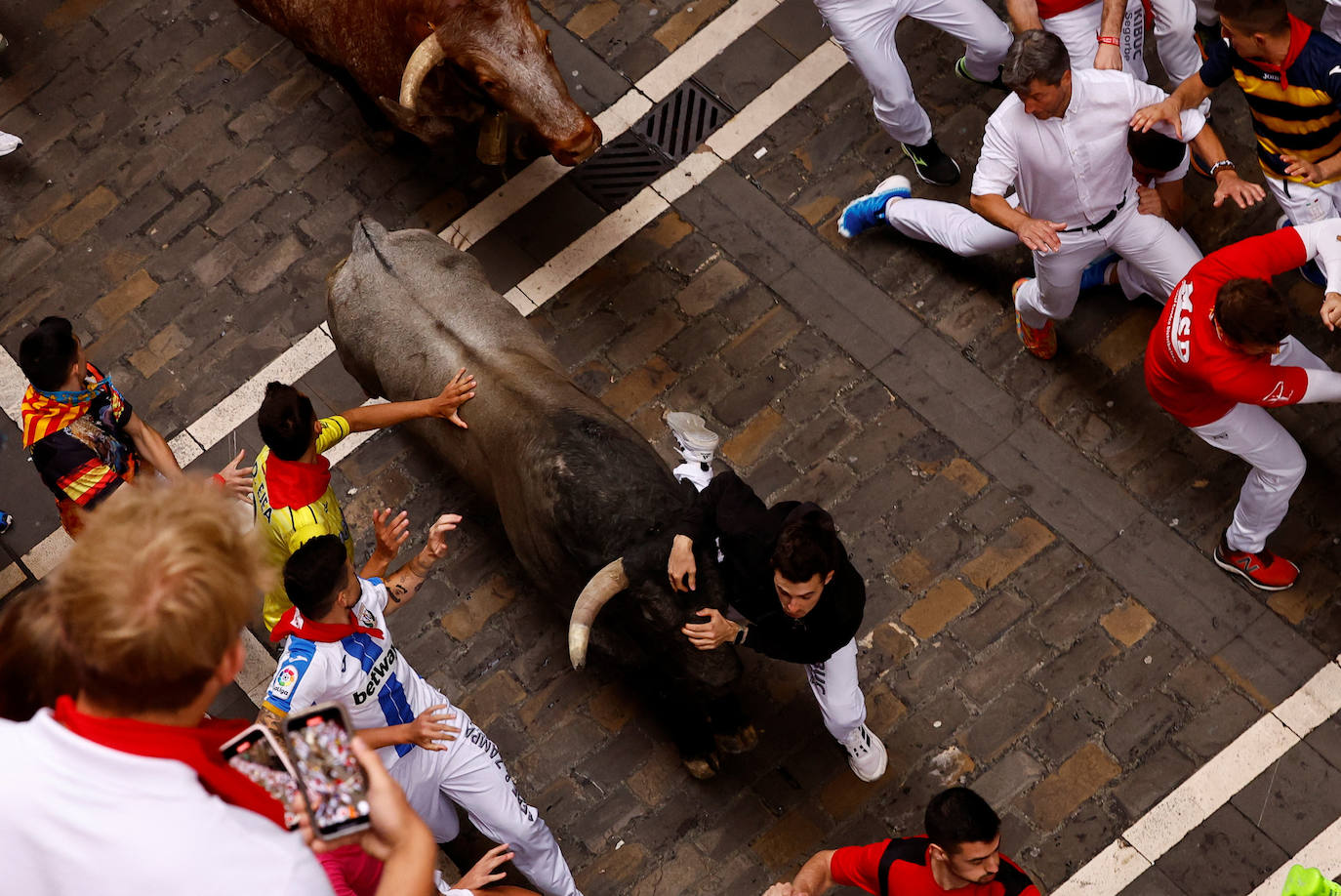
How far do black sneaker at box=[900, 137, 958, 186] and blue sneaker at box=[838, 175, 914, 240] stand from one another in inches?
8.0

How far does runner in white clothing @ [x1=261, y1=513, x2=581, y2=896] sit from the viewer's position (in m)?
5.70

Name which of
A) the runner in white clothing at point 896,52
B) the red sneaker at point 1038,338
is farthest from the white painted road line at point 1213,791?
the runner in white clothing at point 896,52

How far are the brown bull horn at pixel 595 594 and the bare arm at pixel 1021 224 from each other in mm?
3061

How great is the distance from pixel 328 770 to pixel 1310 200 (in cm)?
674

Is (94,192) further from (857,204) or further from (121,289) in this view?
(857,204)

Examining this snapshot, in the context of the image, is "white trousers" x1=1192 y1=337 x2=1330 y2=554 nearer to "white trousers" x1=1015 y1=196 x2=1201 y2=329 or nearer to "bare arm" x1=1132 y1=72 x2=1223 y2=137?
"white trousers" x1=1015 y1=196 x2=1201 y2=329

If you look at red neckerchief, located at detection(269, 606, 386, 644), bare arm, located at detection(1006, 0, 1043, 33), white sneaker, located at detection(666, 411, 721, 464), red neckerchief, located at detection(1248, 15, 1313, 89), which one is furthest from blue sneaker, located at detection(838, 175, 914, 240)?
red neckerchief, located at detection(269, 606, 386, 644)

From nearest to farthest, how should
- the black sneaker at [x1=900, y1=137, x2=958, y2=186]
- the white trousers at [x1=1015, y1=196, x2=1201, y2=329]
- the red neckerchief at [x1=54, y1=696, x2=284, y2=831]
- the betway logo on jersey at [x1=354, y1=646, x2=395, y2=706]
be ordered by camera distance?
the red neckerchief at [x1=54, y1=696, x2=284, y2=831] → the betway logo on jersey at [x1=354, y1=646, x2=395, y2=706] → the white trousers at [x1=1015, y1=196, x2=1201, y2=329] → the black sneaker at [x1=900, y1=137, x2=958, y2=186]

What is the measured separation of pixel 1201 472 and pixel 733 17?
5011 millimetres

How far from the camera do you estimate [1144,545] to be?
316 inches

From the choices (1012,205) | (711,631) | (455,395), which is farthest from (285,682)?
(1012,205)

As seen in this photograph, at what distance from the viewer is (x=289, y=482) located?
6.69 meters

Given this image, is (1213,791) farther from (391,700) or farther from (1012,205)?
(391,700)

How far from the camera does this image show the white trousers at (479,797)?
6.36 meters
